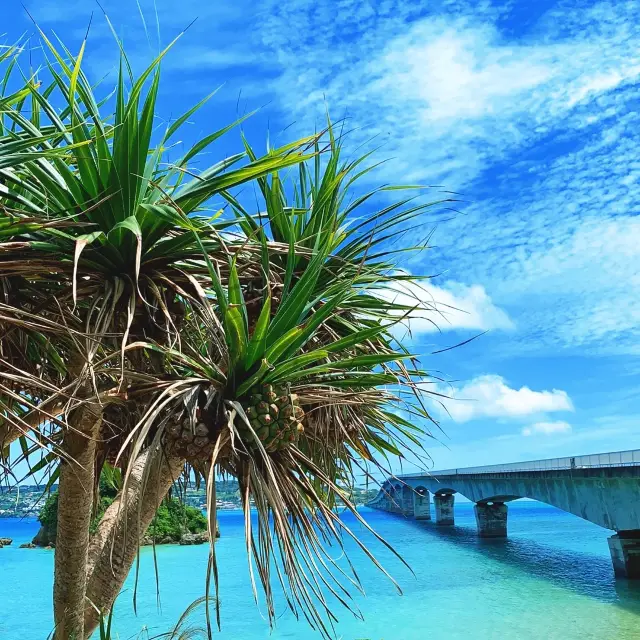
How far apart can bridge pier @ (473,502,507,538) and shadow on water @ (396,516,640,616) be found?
0.49 meters

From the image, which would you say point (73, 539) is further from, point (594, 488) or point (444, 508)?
point (444, 508)

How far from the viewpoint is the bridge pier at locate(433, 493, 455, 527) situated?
59.9m

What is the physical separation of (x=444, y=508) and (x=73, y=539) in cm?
6030

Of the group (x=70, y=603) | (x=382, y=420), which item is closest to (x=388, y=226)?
(x=382, y=420)

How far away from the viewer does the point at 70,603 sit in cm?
312

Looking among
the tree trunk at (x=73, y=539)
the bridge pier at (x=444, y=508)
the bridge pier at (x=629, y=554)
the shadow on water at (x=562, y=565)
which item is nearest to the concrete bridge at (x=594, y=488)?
the bridge pier at (x=629, y=554)

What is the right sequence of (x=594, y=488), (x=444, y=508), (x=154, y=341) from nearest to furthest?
(x=154, y=341) → (x=594, y=488) → (x=444, y=508)

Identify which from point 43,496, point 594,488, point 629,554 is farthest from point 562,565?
point 43,496

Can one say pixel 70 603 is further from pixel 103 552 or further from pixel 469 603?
pixel 469 603

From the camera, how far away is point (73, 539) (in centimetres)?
314

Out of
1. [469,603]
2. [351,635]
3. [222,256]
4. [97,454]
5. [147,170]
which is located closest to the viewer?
[147,170]

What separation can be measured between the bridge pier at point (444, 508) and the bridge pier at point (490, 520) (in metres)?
12.3

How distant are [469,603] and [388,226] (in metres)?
22.2

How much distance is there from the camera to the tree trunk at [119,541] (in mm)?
2883
